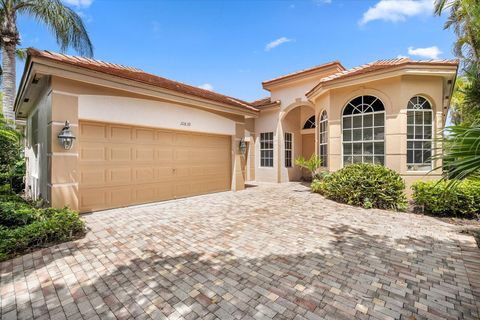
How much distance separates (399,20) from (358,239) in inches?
375

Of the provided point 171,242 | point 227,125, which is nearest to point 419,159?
point 227,125

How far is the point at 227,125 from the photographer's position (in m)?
10.1

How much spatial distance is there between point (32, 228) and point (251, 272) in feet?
14.2

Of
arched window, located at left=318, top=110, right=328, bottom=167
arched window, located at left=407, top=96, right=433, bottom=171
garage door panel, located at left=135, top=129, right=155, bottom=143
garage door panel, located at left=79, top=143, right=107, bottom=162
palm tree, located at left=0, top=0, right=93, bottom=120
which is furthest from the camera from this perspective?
arched window, located at left=318, top=110, right=328, bottom=167

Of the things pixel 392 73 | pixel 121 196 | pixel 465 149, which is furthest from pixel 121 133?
pixel 392 73

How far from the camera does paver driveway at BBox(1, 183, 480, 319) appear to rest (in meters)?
2.59

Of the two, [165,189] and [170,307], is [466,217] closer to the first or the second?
[170,307]

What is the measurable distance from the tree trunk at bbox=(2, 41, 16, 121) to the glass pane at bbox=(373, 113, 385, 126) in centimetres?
1601

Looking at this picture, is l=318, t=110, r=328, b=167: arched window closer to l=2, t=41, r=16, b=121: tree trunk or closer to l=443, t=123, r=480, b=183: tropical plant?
l=443, t=123, r=480, b=183: tropical plant

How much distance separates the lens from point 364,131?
29.5ft

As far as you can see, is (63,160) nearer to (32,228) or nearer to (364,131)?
(32,228)

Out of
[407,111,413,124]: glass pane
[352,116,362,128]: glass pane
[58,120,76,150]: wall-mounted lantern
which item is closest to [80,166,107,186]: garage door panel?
[58,120,76,150]: wall-mounted lantern

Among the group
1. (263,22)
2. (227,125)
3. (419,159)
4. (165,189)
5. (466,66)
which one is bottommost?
(165,189)

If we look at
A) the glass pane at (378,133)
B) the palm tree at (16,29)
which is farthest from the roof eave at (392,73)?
the palm tree at (16,29)
